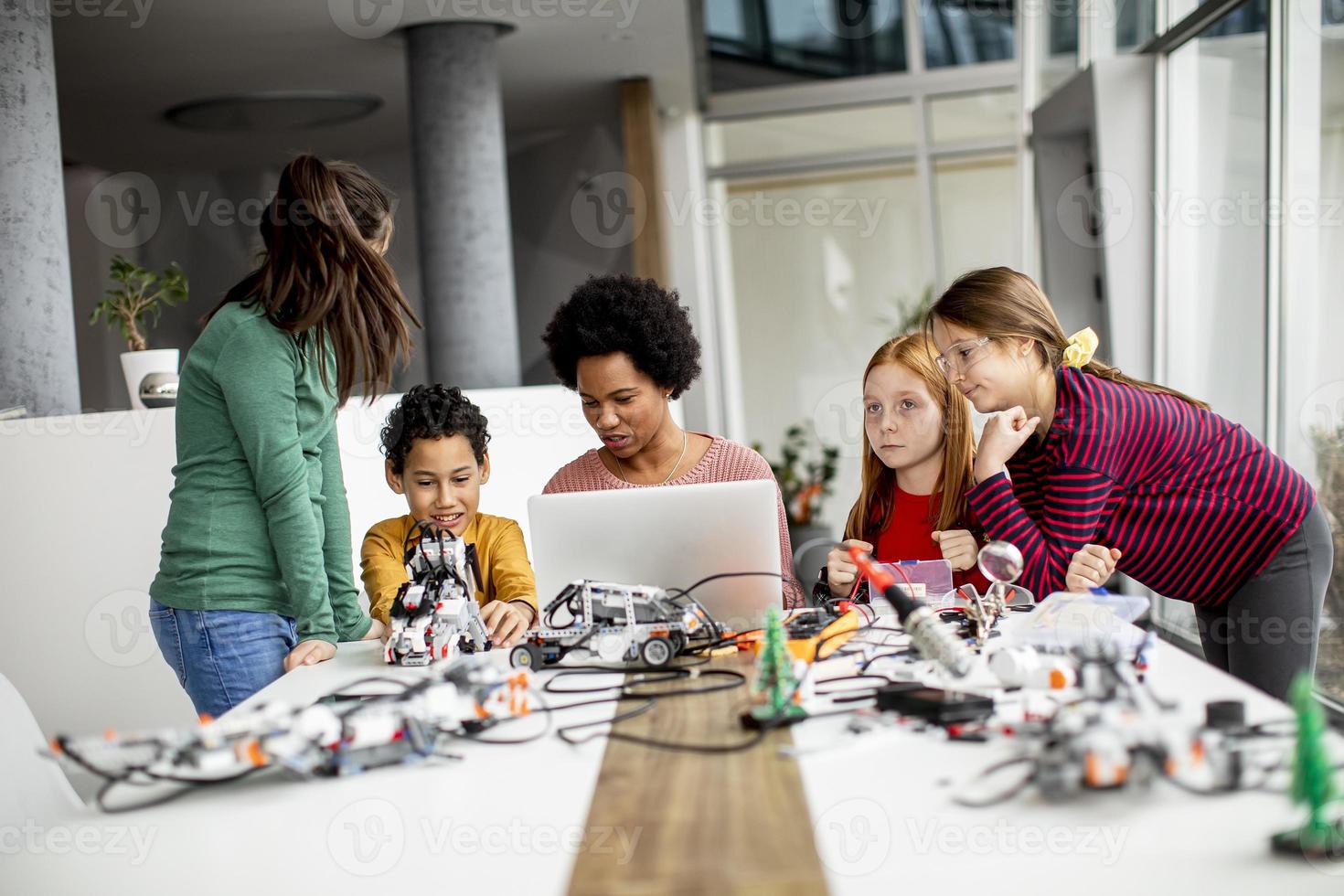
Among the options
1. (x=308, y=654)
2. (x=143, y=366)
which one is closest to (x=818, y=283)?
(x=143, y=366)

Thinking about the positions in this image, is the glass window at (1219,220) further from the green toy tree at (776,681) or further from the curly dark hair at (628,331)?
the green toy tree at (776,681)

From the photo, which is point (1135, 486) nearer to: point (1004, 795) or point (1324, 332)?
point (1004, 795)

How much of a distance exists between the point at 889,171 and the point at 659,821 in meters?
7.49

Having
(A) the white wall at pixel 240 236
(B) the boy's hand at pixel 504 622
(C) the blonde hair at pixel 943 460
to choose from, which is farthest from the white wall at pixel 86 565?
(A) the white wall at pixel 240 236

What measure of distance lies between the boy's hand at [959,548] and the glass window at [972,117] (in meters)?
6.40

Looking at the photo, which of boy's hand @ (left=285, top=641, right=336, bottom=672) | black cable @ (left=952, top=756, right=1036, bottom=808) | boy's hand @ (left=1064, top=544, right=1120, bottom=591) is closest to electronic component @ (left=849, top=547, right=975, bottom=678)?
black cable @ (left=952, top=756, right=1036, bottom=808)

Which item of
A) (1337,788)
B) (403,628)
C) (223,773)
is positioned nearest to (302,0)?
(403,628)

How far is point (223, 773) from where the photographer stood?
1256 millimetres

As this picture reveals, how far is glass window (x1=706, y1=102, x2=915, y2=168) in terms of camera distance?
8.05 meters

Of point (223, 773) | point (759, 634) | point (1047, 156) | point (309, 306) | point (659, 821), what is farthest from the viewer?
point (1047, 156)

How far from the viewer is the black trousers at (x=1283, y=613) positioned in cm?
211

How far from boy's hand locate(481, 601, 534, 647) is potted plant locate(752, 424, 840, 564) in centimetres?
505

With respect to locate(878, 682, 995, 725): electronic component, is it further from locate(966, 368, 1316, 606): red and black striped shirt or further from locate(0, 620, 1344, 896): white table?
locate(966, 368, 1316, 606): red and black striped shirt

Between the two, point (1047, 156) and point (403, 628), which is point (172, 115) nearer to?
point (1047, 156)
